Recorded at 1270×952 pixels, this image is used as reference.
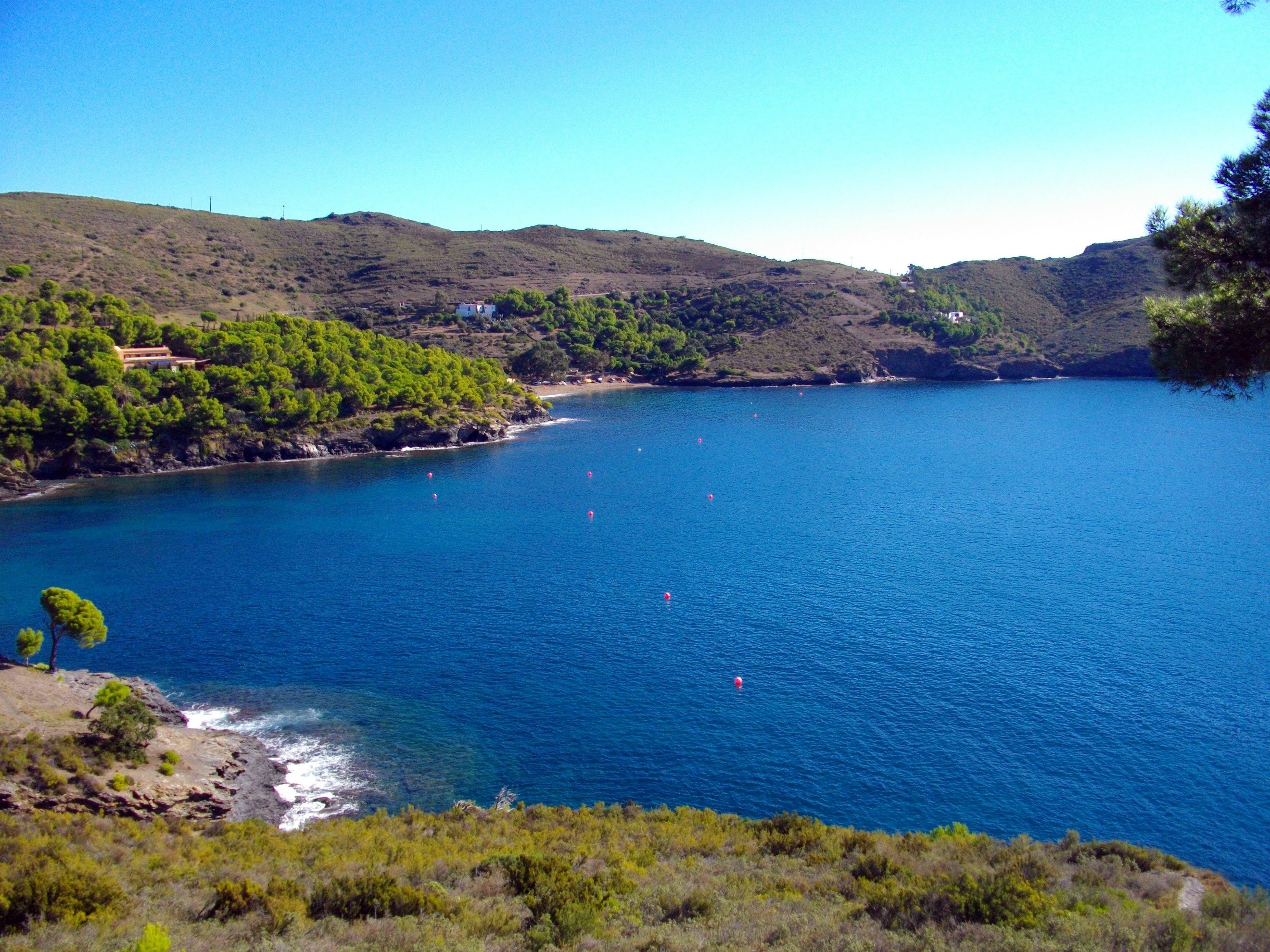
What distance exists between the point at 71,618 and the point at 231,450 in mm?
53107

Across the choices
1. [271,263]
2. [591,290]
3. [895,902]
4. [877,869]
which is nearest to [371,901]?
[895,902]

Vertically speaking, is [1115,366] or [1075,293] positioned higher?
[1075,293]

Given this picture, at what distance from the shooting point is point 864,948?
43.8 feet

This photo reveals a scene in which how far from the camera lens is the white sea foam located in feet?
87.6

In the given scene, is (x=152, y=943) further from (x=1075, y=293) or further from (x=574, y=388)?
(x=1075, y=293)

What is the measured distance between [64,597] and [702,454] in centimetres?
5799

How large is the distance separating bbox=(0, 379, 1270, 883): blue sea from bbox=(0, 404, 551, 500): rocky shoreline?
14.2ft

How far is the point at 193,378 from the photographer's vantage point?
8319 centimetres

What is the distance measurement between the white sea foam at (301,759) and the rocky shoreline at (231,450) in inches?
1866

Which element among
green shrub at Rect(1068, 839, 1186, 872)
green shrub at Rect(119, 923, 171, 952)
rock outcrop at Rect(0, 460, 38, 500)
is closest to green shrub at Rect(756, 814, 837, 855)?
green shrub at Rect(1068, 839, 1186, 872)

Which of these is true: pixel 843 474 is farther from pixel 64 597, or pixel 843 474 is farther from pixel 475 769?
pixel 64 597

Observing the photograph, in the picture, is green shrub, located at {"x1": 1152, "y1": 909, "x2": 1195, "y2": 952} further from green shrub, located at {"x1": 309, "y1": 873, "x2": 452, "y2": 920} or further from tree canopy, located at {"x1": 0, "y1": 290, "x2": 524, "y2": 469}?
tree canopy, located at {"x1": 0, "y1": 290, "x2": 524, "y2": 469}

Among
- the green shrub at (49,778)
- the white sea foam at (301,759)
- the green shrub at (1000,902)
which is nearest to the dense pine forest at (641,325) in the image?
the white sea foam at (301,759)

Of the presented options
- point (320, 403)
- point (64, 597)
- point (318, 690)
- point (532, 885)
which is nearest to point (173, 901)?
point (532, 885)
